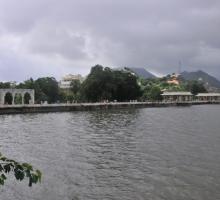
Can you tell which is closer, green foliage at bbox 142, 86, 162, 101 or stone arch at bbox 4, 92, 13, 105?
stone arch at bbox 4, 92, 13, 105

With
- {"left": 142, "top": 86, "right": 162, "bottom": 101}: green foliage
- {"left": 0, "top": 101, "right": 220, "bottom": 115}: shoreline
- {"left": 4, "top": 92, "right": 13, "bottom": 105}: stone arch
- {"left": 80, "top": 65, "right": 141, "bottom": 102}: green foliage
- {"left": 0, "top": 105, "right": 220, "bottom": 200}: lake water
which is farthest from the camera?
{"left": 142, "top": 86, "right": 162, "bottom": 101}: green foliage

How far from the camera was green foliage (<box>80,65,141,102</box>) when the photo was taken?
12425 cm

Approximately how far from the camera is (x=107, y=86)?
410 feet

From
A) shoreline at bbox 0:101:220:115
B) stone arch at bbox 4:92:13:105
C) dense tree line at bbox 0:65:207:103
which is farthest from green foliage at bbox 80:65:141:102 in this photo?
stone arch at bbox 4:92:13:105

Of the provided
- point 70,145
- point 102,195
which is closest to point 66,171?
point 102,195

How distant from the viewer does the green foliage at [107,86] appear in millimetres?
124250

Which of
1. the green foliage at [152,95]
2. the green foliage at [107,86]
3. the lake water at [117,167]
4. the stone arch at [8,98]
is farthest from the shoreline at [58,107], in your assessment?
the lake water at [117,167]

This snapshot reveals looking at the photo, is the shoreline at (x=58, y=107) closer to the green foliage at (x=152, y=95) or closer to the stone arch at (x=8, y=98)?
the stone arch at (x=8, y=98)

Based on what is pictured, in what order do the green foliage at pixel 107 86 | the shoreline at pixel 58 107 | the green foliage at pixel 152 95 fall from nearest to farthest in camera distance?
the shoreline at pixel 58 107, the green foliage at pixel 107 86, the green foliage at pixel 152 95

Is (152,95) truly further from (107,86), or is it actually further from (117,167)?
(117,167)

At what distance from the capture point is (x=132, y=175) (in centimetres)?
2300

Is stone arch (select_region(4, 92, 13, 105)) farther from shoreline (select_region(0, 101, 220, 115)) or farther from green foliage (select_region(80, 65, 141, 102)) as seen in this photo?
green foliage (select_region(80, 65, 141, 102))

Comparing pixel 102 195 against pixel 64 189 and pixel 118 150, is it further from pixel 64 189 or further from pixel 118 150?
pixel 118 150

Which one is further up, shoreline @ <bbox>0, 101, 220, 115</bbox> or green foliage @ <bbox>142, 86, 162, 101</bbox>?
green foliage @ <bbox>142, 86, 162, 101</bbox>
